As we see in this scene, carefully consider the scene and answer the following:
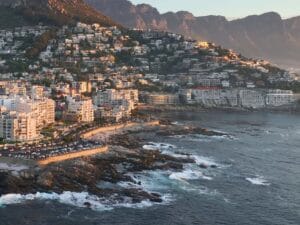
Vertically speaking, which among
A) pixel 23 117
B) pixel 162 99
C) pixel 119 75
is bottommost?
pixel 162 99

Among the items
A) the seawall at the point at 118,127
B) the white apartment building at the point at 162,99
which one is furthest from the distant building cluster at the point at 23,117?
the white apartment building at the point at 162,99

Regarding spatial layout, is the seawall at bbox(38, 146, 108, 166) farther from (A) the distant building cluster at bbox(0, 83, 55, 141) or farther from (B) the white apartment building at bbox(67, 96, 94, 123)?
(B) the white apartment building at bbox(67, 96, 94, 123)

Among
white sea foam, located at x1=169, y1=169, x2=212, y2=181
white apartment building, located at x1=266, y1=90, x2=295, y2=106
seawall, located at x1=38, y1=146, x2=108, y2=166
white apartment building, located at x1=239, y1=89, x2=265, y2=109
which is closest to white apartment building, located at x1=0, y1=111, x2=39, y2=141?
seawall, located at x1=38, y1=146, x2=108, y2=166

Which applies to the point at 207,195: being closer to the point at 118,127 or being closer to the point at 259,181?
the point at 259,181

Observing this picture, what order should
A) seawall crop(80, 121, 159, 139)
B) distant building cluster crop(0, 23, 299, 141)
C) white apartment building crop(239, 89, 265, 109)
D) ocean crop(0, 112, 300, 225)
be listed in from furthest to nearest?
white apartment building crop(239, 89, 265, 109) → distant building cluster crop(0, 23, 299, 141) → seawall crop(80, 121, 159, 139) → ocean crop(0, 112, 300, 225)

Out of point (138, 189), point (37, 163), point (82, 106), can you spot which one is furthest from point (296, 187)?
point (82, 106)

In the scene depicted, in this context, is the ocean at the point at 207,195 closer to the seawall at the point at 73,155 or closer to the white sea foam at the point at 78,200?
the white sea foam at the point at 78,200

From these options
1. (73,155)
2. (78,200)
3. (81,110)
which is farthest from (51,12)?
(78,200)
